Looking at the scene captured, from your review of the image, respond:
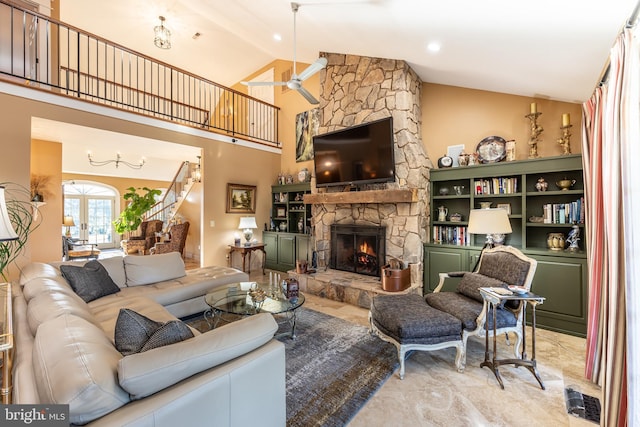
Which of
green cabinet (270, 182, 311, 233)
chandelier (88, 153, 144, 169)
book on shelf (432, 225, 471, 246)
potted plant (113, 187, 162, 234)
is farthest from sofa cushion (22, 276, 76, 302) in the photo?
chandelier (88, 153, 144, 169)

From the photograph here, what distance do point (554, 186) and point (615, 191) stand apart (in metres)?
2.64

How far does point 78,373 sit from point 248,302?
206 cm

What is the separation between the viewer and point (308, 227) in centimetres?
634

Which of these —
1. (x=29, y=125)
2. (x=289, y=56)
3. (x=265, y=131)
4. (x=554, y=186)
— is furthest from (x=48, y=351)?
(x=265, y=131)

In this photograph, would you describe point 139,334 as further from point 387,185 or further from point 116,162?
point 116,162

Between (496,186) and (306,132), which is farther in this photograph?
(306,132)

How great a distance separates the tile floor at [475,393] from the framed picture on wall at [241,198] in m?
4.86

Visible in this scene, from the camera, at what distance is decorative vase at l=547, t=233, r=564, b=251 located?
3.49m

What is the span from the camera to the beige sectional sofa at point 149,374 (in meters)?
1.03

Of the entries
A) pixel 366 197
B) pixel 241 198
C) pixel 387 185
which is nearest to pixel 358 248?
pixel 366 197

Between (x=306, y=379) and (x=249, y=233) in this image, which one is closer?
(x=306, y=379)

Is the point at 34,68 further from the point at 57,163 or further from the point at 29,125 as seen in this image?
the point at 29,125

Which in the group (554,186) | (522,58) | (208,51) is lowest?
(554,186)

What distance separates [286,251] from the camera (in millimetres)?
6414
